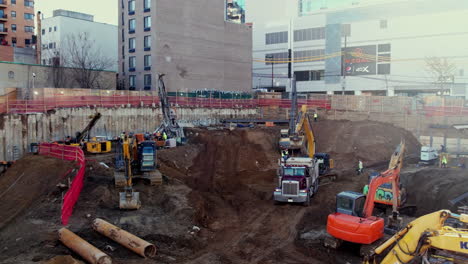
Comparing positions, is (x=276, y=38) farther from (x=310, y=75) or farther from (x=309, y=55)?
(x=310, y=75)

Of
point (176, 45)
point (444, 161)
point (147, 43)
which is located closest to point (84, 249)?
point (444, 161)

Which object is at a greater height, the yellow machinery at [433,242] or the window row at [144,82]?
the window row at [144,82]

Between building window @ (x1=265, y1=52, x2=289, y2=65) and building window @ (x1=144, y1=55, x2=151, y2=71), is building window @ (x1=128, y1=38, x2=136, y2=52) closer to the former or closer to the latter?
building window @ (x1=144, y1=55, x2=151, y2=71)

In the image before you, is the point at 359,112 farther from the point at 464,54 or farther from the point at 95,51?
the point at 95,51

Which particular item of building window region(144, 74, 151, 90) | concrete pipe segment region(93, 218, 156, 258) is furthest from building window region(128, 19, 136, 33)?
concrete pipe segment region(93, 218, 156, 258)

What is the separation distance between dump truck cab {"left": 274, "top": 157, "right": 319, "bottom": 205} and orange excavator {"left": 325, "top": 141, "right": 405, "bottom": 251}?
5718 millimetres

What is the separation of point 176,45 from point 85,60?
1693 cm

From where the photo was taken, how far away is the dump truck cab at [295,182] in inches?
963

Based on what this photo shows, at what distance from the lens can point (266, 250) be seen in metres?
18.5

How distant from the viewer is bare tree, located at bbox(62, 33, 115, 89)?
58.1m

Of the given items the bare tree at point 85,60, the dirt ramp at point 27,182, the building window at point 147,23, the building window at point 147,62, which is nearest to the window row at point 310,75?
the building window at point 147,62

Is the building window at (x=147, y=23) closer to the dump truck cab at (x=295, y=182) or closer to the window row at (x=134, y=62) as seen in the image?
the window row at (x=134, y=62)

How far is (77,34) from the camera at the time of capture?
252ft

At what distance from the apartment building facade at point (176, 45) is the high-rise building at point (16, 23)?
3471 cm
